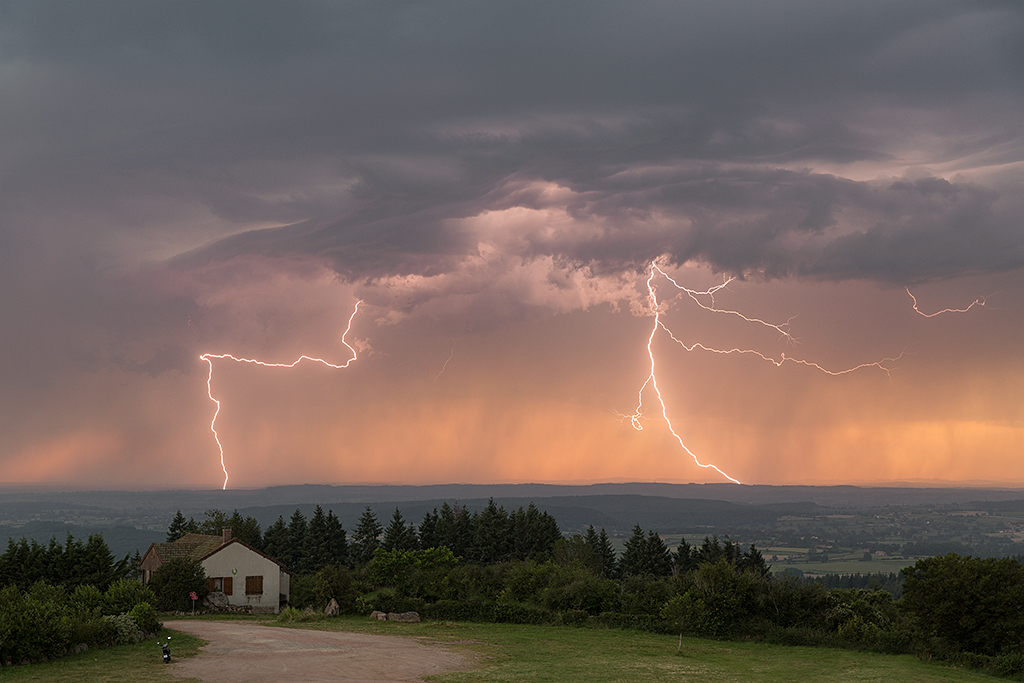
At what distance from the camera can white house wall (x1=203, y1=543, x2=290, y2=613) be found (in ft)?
158

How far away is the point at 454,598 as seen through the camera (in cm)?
3875

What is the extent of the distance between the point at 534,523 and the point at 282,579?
135 ft

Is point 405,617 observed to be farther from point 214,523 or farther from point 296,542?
point 214,523

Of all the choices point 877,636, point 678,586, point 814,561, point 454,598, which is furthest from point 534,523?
point 814,561

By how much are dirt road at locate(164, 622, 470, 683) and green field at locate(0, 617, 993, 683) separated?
916 mm

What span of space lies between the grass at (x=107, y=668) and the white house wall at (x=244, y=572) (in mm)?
24519

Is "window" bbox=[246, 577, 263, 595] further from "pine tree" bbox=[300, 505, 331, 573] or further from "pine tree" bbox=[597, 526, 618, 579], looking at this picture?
"pine tree" bbox=[597, 526, 618, 579]

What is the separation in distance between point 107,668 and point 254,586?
30040mm

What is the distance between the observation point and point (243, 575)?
159 ft

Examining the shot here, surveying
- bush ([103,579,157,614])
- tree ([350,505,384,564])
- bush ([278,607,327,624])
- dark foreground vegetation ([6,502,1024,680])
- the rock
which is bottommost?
tree ([350,505,384,564])

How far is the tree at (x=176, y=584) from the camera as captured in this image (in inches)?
1699

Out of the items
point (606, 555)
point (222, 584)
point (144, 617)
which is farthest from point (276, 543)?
point (144, 617)

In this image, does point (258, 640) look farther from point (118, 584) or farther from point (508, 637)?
point (508, 637)

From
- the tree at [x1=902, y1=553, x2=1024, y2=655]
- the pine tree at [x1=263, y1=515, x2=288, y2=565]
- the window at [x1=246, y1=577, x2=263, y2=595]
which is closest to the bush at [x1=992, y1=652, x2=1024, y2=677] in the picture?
the tree at [x1=902, y1=553, x2=1024, y2=655]
